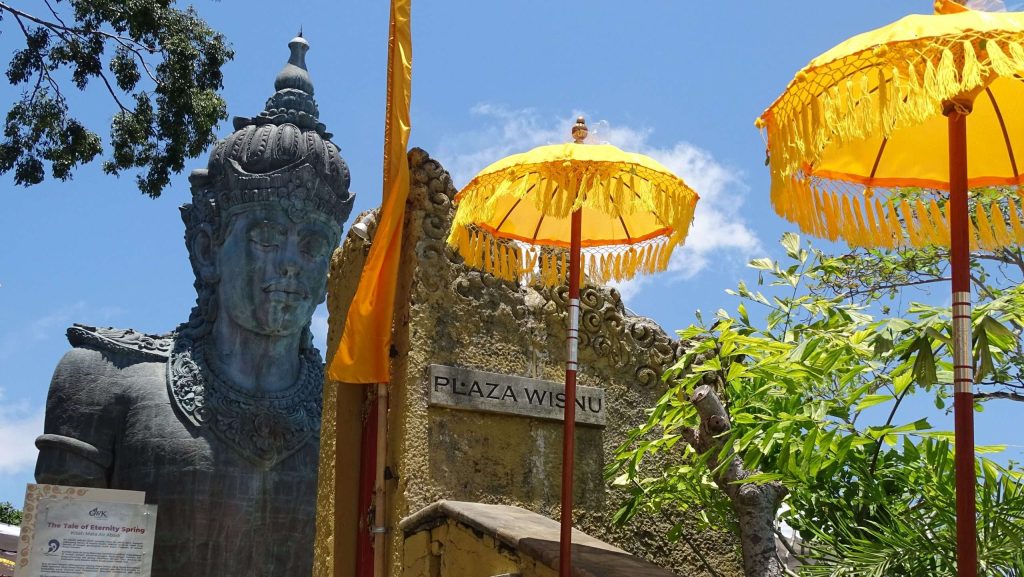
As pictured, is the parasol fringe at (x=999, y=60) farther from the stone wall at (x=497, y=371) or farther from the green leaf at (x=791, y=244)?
the stone wall at (x=497, y=371)

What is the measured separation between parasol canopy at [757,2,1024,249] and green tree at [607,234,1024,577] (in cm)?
45

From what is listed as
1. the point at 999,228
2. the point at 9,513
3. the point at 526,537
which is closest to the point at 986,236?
the point at 999,228

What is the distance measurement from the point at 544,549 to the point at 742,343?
1.72m

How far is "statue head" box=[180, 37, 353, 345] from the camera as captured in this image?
586 inches

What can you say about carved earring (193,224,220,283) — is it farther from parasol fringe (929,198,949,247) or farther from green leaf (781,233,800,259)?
parasol fringe (929,198,949,247)

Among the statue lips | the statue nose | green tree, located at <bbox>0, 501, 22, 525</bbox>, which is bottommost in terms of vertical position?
green tree, located at <bbox>0, 501, 22, 525</bbox>

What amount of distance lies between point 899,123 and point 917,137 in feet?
3.16

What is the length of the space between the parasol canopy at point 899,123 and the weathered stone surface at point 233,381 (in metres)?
11.1

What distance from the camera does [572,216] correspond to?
5352 millimetres

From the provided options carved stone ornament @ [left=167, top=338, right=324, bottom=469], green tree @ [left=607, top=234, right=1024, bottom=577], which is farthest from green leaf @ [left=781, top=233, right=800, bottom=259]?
carved stone ornament @ [left=167, top=338, right=324, bottom=469]

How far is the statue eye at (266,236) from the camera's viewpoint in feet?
48.8

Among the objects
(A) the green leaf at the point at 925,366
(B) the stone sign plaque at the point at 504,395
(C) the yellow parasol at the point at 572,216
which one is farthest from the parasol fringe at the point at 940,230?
(B) the stone sign plaque at the point at 504,395

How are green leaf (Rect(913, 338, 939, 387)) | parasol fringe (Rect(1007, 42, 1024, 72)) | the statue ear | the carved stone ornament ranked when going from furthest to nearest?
the statue ear, the carved stone ornament, green leaf (Rect(913, 338, 939, 387)), parasol fringe (Rect(1007, 42, 1024, 72))

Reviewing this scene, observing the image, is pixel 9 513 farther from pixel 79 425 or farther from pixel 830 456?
pixel 830 456
